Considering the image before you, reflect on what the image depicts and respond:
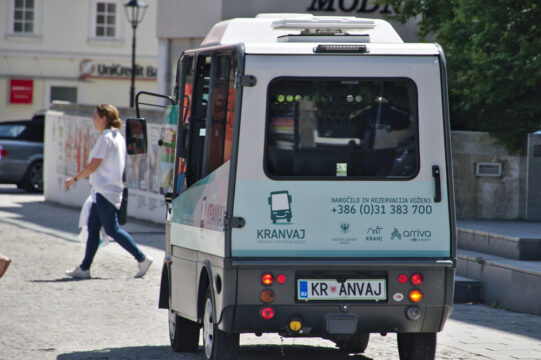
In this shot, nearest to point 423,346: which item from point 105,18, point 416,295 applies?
point 416,295

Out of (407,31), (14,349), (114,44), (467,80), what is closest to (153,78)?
(114,44)

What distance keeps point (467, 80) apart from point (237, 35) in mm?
9405

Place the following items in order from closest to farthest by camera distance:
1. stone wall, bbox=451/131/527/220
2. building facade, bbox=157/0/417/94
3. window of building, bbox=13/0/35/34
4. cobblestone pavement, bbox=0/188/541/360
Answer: cobblestone pavement, bbox=0/188/541/360 → stone wall, bbox=451/131/527/220 → building facade, bbox=157/0/417/94 → window of building, bbox=13/0/35/34

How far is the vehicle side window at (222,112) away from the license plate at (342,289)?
96 centimetres

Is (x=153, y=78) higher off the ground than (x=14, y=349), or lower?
higher

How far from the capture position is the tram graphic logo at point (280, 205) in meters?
7.40

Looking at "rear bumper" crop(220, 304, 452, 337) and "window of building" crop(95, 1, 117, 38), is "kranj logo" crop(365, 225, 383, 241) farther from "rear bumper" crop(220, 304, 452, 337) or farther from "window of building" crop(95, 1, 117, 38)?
"window of building" crop(95, 1, 117, 38)

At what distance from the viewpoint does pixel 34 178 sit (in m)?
28.9

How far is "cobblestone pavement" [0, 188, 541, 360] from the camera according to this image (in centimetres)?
890

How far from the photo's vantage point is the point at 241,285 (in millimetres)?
7340

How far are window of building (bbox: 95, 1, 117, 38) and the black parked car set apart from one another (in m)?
22.2

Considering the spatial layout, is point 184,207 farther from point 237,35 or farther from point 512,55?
point 512,55

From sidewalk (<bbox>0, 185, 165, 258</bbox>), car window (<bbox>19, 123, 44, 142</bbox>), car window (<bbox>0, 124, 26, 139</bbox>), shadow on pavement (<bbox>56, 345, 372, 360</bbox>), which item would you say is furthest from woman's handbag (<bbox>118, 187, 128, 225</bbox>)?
car window (<bbox>19, 123, 44, 142</bbox>)

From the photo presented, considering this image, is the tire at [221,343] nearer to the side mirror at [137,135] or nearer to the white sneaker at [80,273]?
the side mirror at [137,135]
